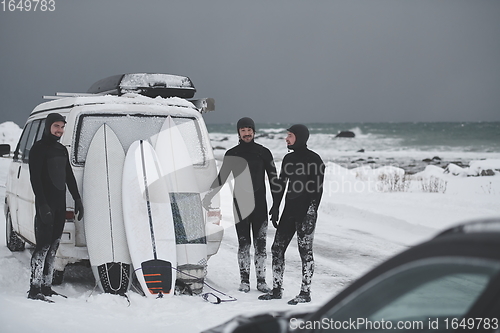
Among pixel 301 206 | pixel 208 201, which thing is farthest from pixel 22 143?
pixel 301 206

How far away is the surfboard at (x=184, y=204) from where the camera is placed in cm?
565

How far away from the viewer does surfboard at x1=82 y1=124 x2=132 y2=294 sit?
17.8 feet

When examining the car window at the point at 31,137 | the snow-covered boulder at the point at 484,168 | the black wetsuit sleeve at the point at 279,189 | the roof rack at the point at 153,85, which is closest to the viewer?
the black wetsuit sleeve at the point at 279,189

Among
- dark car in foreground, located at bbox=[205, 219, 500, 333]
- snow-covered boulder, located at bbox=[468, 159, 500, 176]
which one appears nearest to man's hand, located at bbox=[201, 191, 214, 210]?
dark car in foreground, located at bbox=[205, 219, 500, 333]

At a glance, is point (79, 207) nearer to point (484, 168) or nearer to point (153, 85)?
point (153, 85)

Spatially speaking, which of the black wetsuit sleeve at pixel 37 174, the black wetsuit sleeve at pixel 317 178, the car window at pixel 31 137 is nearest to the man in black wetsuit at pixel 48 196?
the black wetsuit sleeve at pixel 37 174

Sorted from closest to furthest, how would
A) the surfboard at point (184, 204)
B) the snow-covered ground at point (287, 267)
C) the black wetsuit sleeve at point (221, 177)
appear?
the snow-covered ground at point (287, 267)
the surfboard at point (184, 204)
the black wetsuit sleeve at point (221, 177)

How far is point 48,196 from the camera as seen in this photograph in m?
5.32

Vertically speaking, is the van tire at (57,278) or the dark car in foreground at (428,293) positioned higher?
the dark car in foreground at (428,293)

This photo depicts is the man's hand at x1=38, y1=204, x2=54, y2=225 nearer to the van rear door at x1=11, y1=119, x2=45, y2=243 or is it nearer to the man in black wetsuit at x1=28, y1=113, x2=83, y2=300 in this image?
the man in black wetsuit at x1=28, y1=113, x2=83, y2=300

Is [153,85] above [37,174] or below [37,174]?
above

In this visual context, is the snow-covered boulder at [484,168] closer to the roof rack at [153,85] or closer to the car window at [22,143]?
the roof rack at [153,85]

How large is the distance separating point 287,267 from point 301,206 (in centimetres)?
198

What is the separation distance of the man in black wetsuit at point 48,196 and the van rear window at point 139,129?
0.48 meters
